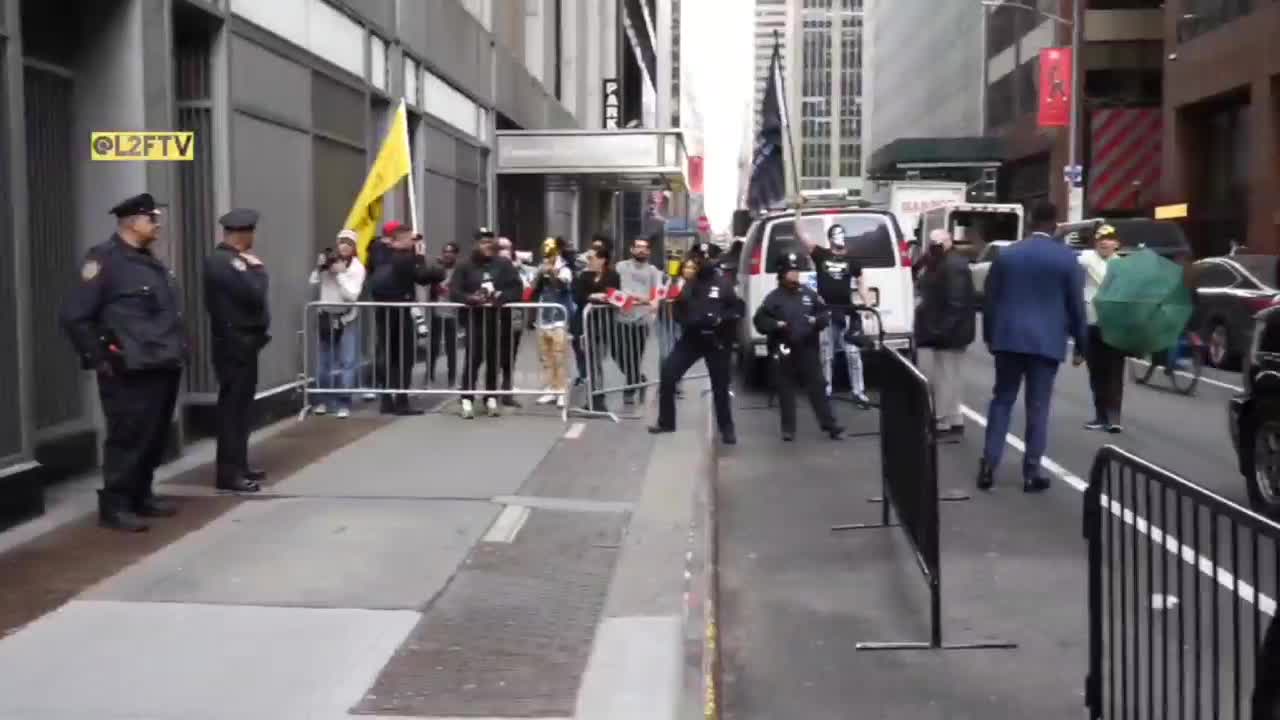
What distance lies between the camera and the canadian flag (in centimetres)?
1459

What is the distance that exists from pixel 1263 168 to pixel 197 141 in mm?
33338

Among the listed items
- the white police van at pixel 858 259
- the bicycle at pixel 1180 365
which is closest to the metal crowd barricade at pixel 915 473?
the bicycle at pixel 1180 365

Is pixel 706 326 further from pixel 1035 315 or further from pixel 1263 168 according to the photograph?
pixel 1263 168

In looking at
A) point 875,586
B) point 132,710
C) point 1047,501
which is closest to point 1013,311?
point 1047,501

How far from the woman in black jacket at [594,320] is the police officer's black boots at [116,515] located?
20.2ft

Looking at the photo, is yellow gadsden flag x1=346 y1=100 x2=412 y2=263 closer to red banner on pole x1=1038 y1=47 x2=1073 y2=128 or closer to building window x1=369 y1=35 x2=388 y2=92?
building window x1=369 y1=35 x2=388 y2=92

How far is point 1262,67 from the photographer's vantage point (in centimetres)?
3825

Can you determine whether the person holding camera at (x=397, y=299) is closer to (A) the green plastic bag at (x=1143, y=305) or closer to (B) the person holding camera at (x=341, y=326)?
(B) the person holding camera at (x=341, y=326)

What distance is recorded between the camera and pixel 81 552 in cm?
767

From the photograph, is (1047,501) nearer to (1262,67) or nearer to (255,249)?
(255,249)

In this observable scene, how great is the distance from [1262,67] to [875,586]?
114 feet

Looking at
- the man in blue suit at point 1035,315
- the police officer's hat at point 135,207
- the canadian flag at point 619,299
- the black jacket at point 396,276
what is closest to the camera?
the police officer's hat at point 135,207

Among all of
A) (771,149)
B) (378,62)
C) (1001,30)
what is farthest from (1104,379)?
(1001,30)

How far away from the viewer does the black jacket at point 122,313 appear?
7836 mm
